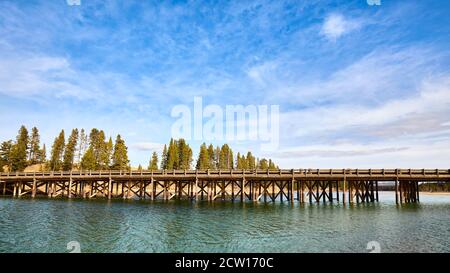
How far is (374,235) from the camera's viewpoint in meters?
16.9

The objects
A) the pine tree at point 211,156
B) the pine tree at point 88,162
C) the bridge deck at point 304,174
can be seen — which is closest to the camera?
the bridge deck at point 304,174

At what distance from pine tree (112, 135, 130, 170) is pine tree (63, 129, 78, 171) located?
39.6 feet

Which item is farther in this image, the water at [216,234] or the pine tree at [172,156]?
the pine tree at [172,156]

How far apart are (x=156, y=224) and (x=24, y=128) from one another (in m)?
62.2

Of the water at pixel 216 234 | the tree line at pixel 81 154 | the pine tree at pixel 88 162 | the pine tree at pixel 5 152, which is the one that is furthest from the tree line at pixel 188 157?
the water at pixel 216 234

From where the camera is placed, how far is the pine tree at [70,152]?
216 feet

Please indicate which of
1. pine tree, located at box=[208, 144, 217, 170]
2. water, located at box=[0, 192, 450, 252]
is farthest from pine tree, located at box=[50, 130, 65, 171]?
water, located at box=[0, 192, 450, 252]

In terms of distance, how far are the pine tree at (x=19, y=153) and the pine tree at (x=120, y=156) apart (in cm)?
1943

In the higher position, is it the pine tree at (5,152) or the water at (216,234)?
the pine tree at (5,152)

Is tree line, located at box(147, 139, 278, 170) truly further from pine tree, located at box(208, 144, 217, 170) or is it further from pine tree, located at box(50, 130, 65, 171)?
pine tree, located at box(50, 130, 65, 171)

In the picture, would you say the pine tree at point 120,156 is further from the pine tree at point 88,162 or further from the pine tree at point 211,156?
the pine tree at point 211,156

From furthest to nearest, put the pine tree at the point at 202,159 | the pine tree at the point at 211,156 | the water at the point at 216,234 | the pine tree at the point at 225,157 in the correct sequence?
the pine tree at the point at 225,157 < the pine tree at the point at 211,156 < the pine tree at the point at 202,159 < the water at the point at 216,234
